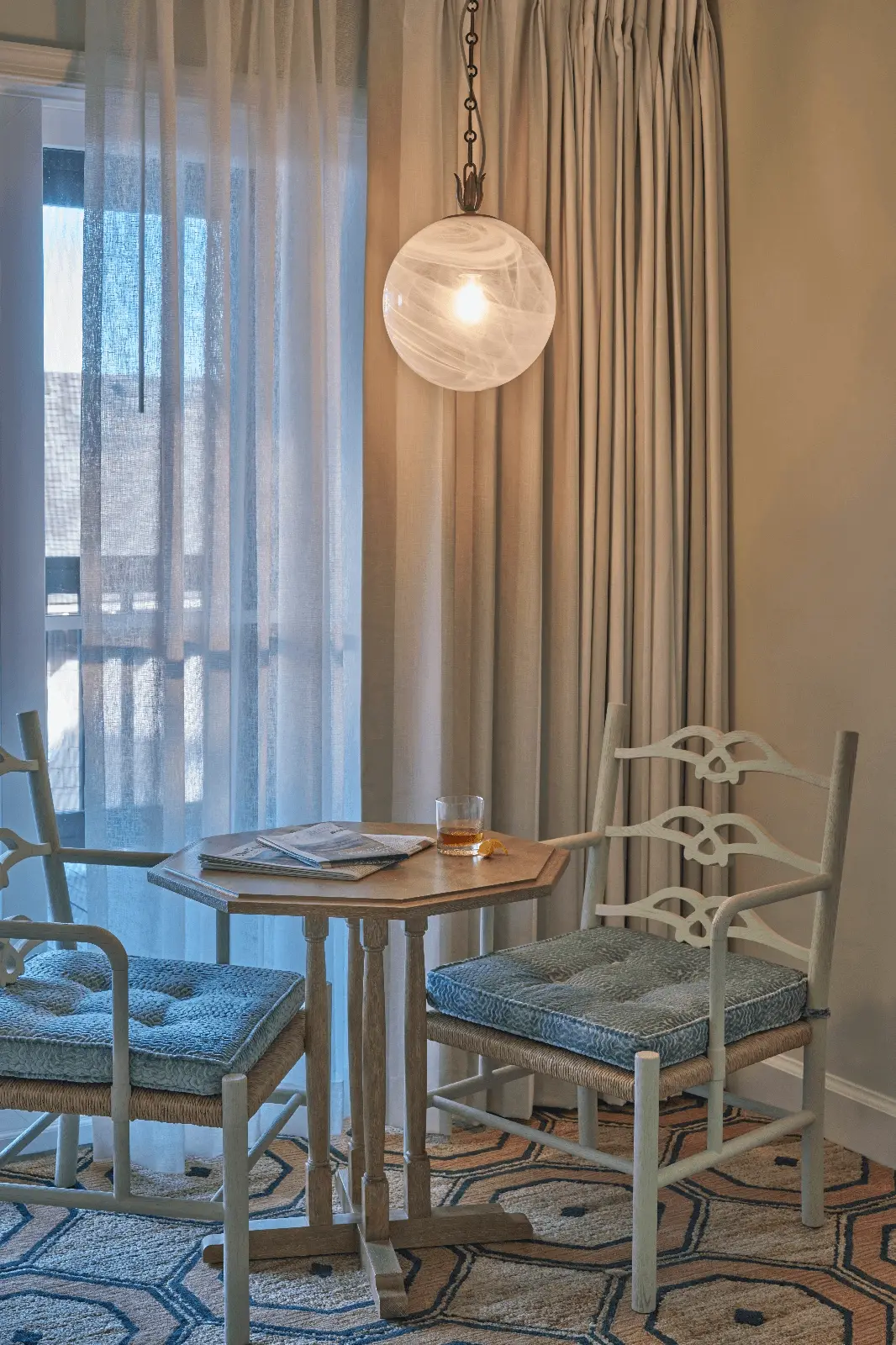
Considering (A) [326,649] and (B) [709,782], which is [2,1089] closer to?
(A) [326,649]

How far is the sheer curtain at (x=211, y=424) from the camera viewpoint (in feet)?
8.25

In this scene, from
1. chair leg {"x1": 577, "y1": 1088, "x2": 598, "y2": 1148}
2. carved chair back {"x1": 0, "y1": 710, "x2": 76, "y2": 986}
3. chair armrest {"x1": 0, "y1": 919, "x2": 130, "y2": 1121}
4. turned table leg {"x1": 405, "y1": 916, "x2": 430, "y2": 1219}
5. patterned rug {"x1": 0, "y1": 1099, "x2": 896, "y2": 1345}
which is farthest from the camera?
chair leg {"x1": 577, "y1": 1088, "x2": 598, "y2": 1148}

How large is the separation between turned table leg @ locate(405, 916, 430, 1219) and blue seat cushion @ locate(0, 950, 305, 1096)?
8.0 inches

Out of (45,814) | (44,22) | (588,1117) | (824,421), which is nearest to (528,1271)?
(588,1117)

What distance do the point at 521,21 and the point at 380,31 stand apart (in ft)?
1.06

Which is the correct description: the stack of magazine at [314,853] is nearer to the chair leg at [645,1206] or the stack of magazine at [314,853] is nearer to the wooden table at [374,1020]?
the wooden table at [374,1020]

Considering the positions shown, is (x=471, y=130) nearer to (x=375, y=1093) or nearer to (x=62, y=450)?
(x=62, y=450)

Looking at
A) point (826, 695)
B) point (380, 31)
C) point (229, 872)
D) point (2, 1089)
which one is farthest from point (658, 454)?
point (2, 1089)

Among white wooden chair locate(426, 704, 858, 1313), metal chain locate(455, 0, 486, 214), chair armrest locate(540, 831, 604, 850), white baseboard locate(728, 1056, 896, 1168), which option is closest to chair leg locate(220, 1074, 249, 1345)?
white wooden chair locate(426, 704, 858, 1313)

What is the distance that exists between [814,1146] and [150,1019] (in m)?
1.21

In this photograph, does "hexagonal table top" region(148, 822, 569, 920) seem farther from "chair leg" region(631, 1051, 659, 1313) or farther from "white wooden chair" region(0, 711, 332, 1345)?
"chair leg" region(631, 1051, 659, 1313)

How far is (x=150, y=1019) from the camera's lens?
199cm

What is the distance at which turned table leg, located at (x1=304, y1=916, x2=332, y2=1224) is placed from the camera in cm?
203

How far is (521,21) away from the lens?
2.75 meters
